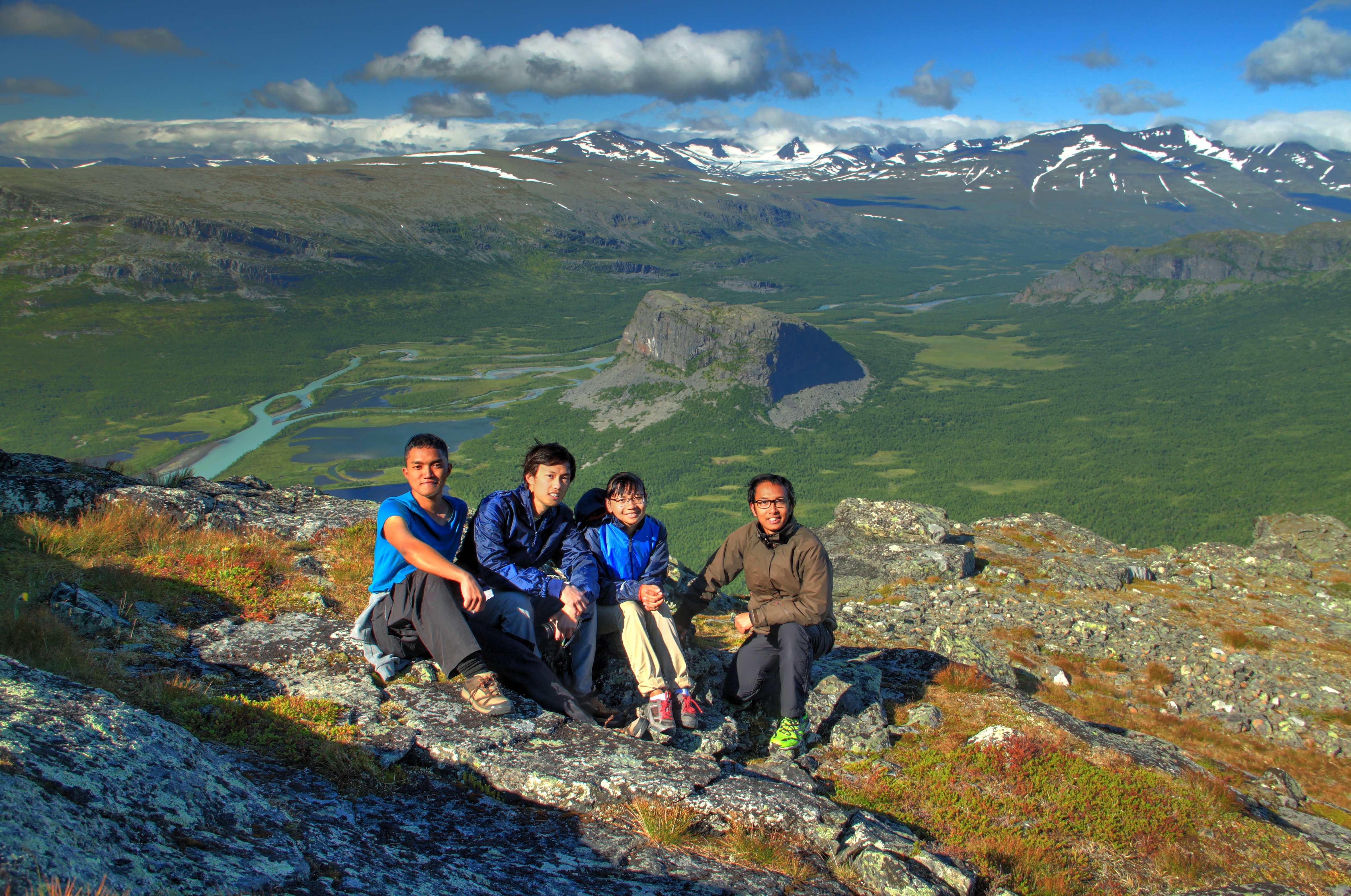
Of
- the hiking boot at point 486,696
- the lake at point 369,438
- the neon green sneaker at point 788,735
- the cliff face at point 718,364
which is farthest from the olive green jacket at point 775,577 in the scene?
the cliff face at point 718,364

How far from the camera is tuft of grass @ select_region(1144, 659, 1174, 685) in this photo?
57.6 feet

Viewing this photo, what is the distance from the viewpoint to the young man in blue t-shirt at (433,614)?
7.79 meters

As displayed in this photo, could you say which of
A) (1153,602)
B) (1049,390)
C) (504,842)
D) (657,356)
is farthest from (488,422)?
(504,842)

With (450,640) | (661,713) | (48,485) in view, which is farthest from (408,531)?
(48,485)

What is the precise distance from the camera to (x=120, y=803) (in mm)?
4047

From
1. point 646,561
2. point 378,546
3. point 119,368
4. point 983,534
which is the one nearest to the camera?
point 378,546

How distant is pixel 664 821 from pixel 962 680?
6779 millimetres

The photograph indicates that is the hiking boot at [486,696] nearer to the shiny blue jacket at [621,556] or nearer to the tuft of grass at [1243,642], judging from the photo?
the shiny blue jacket at [621,556]

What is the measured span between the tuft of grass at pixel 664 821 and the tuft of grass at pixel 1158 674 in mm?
16279

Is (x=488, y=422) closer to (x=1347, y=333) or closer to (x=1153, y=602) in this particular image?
(x=1153, y=602)

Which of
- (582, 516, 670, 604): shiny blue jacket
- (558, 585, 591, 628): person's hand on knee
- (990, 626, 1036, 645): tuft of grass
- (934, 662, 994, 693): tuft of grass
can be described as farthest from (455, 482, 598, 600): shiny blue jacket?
(990, 626, 1036, 645): tuft of grass

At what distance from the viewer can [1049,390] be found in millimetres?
169500

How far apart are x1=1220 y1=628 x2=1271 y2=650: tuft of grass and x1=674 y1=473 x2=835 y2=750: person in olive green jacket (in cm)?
1599

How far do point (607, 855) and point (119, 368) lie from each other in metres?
226
